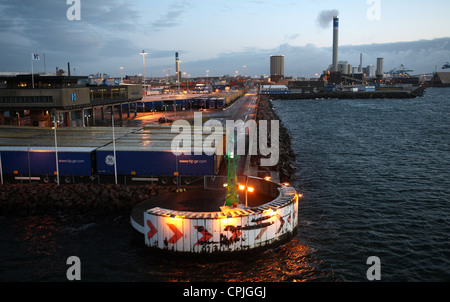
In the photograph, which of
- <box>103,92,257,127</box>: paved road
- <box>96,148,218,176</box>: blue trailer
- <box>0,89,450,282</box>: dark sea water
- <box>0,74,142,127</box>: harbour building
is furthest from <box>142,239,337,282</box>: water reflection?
<box>103,92,257,127</box>: paved road

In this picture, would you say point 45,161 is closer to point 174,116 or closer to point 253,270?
point 253,270

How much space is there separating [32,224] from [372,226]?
1033 inches

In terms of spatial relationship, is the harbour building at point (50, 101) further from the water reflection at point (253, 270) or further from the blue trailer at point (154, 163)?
the water reflection at point (253, 270)

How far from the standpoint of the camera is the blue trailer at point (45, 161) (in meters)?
34.2

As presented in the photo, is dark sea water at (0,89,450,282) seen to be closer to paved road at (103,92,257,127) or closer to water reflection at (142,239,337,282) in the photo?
water reflection at (142,239,337,282)

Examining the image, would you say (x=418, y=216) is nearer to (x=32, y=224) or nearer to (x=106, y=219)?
(x=106, y=219)

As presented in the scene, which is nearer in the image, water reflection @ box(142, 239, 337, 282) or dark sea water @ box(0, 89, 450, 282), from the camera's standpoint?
water reflection @ box(142, 239, 337, 282)

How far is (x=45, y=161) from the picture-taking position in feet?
114

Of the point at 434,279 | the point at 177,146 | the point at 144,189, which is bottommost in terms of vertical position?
the point at 434,279

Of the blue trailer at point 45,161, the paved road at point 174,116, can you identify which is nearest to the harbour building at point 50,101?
the paved road at point 174,116

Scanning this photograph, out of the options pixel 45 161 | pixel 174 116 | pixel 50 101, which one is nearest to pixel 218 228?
pixel 45 161

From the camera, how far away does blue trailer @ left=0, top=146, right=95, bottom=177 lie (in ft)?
112

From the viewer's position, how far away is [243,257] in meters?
23.6

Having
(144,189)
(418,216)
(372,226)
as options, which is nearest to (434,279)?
(372,226)
